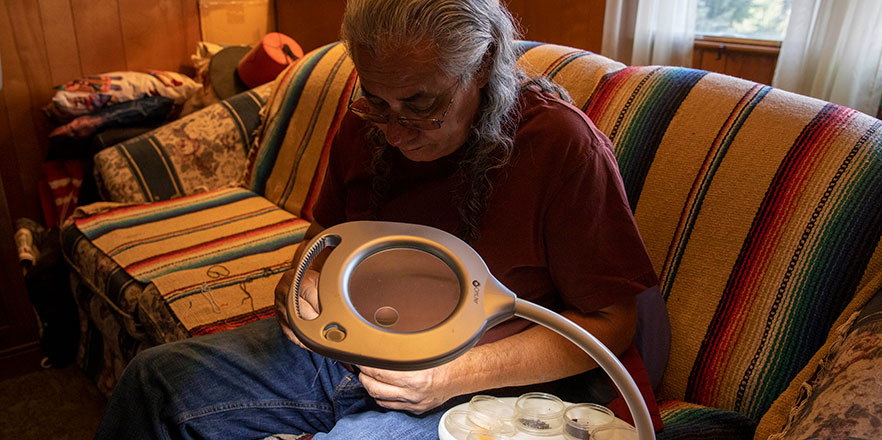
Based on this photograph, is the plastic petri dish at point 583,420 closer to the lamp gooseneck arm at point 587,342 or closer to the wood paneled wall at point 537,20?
the lamp gooseneck arm at point 587,342

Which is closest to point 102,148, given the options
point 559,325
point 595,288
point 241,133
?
point 241,133

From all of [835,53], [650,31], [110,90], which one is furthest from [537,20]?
[110,90]

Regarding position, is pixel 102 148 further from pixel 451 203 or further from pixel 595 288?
pixel 595 288

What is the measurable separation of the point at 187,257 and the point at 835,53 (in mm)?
1854

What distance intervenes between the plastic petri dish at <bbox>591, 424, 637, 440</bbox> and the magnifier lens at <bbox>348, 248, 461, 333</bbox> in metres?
0.44

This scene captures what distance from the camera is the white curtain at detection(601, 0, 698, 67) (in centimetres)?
200

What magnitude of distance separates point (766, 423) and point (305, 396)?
76 cm

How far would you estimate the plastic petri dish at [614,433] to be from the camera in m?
0.81

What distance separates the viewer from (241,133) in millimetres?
2430

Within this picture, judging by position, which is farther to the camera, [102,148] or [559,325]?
[102,148]

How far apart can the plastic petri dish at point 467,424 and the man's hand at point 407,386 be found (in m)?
0.04

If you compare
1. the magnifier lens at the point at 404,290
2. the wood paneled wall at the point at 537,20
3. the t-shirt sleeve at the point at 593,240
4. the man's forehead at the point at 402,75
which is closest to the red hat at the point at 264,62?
the wood paneled wall at the point at 537,20

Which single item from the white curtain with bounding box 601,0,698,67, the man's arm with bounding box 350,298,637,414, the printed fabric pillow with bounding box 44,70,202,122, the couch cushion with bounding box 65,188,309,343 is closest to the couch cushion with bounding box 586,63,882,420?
the man's arm with bounding box 350,298,637,414

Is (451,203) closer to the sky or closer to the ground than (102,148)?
closer to the sky
